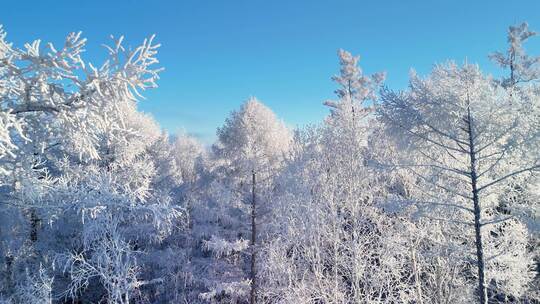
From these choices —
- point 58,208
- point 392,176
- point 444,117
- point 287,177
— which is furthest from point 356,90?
point 58,208

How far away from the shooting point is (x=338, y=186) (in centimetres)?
972

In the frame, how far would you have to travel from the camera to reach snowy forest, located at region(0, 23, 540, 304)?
3926mm

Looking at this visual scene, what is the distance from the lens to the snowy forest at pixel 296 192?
3926 mm

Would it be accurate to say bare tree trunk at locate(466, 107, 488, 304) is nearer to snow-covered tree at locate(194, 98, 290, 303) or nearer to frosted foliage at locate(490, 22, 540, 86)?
snow-covered tree at locate(194, 98, 290, 303)

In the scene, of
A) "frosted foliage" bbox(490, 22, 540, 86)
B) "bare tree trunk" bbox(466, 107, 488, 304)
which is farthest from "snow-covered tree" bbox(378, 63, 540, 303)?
"frosted foliage" bbox(490, 22, 540, 86)

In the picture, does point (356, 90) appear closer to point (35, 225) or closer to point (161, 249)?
point (161, 249)

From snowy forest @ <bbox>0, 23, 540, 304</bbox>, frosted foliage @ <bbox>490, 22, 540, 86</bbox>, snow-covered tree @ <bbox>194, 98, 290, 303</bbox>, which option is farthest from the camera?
frosted foliage @ <bbox>490, 22, 540, 86</bbox>

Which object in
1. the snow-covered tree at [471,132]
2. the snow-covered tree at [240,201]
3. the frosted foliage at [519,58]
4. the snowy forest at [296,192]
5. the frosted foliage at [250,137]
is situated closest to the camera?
the snowy forest at [296,192]

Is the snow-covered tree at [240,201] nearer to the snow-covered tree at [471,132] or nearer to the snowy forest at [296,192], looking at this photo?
the snowy forest at [296,192]

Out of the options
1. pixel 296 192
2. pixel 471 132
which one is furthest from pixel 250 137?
pixel 471 132

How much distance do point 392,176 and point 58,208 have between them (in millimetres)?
7763

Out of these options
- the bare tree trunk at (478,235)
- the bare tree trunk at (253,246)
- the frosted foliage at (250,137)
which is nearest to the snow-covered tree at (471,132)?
the bare tree trunk at (478,235)

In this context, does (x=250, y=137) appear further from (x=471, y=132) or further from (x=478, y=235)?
(x=478, y=235)

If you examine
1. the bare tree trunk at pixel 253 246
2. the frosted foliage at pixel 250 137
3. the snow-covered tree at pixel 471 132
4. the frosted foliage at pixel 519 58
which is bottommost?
the bare tree trunk at pixel 253 246
